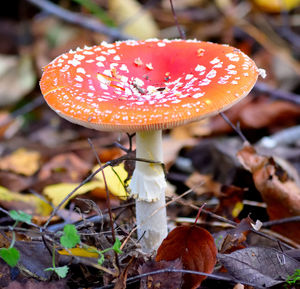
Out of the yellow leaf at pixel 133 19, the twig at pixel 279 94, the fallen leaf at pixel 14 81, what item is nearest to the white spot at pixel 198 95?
the twig at pixel 279 94

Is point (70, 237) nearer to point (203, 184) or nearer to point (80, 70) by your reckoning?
point (80, 70)

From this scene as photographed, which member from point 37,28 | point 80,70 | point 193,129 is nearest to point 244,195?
point 80,70

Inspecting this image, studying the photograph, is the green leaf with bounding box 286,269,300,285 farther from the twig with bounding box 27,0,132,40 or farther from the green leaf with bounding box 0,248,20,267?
the twig with bounding box 27,0,132,40

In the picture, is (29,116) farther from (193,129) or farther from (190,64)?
(190,64)

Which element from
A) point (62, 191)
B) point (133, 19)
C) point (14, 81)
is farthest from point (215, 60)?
point (14, 81)

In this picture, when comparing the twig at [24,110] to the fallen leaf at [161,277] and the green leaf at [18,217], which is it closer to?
the green leaf at [18,217]

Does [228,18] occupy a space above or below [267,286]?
below

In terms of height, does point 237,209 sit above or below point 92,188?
below
